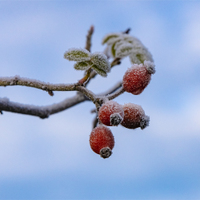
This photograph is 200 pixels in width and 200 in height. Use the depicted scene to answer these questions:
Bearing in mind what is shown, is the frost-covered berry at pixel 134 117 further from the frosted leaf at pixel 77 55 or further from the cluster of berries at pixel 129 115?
the frosted leaf at pixel 77 55

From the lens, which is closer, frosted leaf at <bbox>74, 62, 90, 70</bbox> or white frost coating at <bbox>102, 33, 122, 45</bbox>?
frosted leaf at <bbox>74, 62, 90, 70</bbox>

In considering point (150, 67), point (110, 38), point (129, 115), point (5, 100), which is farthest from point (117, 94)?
point (110, 38)

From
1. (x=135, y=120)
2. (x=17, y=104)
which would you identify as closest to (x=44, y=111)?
(x=17, y=104)

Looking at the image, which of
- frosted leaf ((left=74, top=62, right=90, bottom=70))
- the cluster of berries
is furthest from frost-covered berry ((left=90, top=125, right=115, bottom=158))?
frosted leaf ((left=74, top=62, right=90, bottom=70))

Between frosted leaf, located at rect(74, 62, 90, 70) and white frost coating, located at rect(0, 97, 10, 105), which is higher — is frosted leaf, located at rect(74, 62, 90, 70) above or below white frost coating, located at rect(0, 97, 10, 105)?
below

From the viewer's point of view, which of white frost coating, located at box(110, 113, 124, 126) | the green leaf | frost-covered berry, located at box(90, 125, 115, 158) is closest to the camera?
white frost coating, located at box(110, 113, 124, 126)

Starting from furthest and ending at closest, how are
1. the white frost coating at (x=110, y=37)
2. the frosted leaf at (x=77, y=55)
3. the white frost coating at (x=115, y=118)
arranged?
the white frost coating at (x=110, y=37)
the frosted leaf at (x=77, y=55)
the white frost coating at (x=115, y=118)

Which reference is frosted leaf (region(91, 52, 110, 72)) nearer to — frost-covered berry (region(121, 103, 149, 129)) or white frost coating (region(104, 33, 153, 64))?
frost-covered berry (region(121, 103, 149, 129))

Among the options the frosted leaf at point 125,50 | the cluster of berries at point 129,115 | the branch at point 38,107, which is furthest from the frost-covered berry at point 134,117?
the frosted leaf at point 125,50
